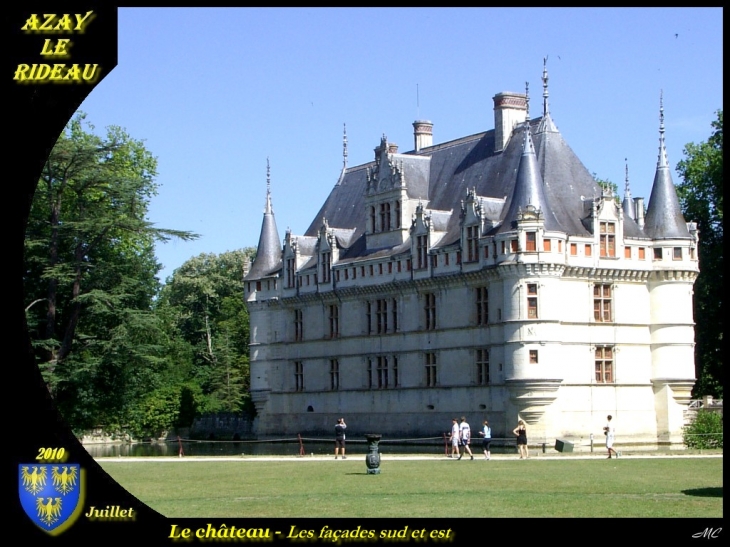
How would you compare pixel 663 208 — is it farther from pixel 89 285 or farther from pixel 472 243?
pixel 89 285

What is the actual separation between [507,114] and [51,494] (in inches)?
1562

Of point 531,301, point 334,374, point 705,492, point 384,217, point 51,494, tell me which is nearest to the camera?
point 51,494

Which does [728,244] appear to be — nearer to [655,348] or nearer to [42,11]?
[42,11]

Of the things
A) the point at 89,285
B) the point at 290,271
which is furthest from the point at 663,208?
the point at 89,285

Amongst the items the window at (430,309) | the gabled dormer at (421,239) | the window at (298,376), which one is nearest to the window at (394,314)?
the window at (430,309)

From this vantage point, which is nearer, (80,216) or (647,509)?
(647,509)

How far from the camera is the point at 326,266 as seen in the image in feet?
186

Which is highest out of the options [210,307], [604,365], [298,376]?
[210,307]

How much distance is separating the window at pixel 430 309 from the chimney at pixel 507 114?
233 inches

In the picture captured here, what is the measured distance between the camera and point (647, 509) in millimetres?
18781

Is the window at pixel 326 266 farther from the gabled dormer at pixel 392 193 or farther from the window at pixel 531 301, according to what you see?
the window at pixel 531 301

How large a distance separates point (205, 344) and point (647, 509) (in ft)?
218

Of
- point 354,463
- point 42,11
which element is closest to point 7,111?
point 42,11
